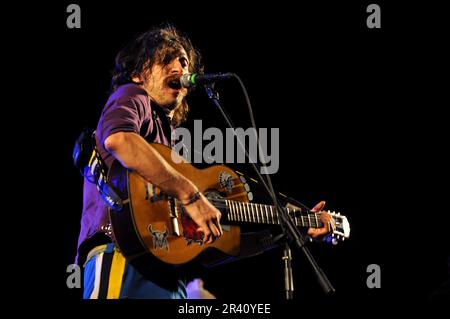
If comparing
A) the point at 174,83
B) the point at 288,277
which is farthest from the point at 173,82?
the point at 288,277

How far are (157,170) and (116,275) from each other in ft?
1.91

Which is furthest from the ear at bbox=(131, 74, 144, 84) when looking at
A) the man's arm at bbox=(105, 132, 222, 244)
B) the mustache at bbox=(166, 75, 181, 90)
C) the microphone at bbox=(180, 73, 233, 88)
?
the man's arm at bbox=(105, 132, 222, 244)


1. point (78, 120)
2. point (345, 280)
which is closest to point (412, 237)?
point (345, 280)

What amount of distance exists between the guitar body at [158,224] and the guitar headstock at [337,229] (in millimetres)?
966

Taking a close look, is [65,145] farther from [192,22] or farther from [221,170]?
[192,22]

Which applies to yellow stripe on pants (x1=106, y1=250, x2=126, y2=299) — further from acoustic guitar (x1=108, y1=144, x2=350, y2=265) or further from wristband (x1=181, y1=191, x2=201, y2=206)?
wristband (x1=181, y1=191, x2=201, y2=206)

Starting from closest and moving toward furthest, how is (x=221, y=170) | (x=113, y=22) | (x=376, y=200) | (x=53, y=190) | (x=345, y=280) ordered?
(x=221, y=170)
(x=53, y=190)
(x=113, y=22)
(x=345, y=280)
(x=376, y=200)

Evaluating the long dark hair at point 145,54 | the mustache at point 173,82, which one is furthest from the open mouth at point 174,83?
the long dark hair at point 145,54

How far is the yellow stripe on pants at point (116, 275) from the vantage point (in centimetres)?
280

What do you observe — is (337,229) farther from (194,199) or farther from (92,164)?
(92,164)

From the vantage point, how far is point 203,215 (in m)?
2.88

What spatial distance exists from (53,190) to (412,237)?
127 inches

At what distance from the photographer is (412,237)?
5.05 m

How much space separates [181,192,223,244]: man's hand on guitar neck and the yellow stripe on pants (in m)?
0.43
